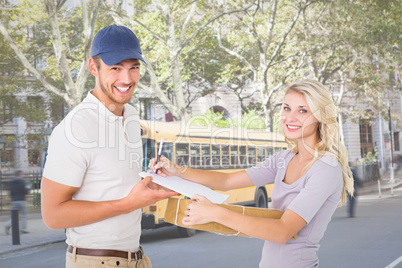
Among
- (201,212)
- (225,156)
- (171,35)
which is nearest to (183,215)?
(201,212)

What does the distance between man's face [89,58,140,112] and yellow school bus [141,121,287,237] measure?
29.2 ft

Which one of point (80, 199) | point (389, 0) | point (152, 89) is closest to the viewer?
point (80, 199)

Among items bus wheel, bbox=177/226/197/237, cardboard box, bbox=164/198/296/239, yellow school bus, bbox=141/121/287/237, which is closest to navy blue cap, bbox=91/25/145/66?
cardboard box, bbox=164/198/296/239

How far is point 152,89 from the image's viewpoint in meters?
18.3

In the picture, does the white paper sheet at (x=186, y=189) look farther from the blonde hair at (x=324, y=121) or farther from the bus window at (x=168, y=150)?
the bus window at (x=168, y=150)

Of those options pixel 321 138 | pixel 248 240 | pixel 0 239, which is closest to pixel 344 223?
pixel 248 240

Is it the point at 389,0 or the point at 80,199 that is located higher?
the point at 389,0

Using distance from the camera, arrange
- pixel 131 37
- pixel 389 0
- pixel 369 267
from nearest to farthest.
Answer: pixel 131 37 → pixel 369 267 → pixel 389 0

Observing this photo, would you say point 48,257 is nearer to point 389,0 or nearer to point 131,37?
point 131,37

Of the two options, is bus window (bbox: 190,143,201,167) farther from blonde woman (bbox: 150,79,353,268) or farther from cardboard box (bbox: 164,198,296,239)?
cardboard box (bbox: 164,198,296,239)

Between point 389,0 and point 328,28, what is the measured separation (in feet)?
21.5

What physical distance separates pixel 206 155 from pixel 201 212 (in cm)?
1130

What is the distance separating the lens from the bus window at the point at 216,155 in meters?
13.8

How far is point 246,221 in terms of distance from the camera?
2291mm
